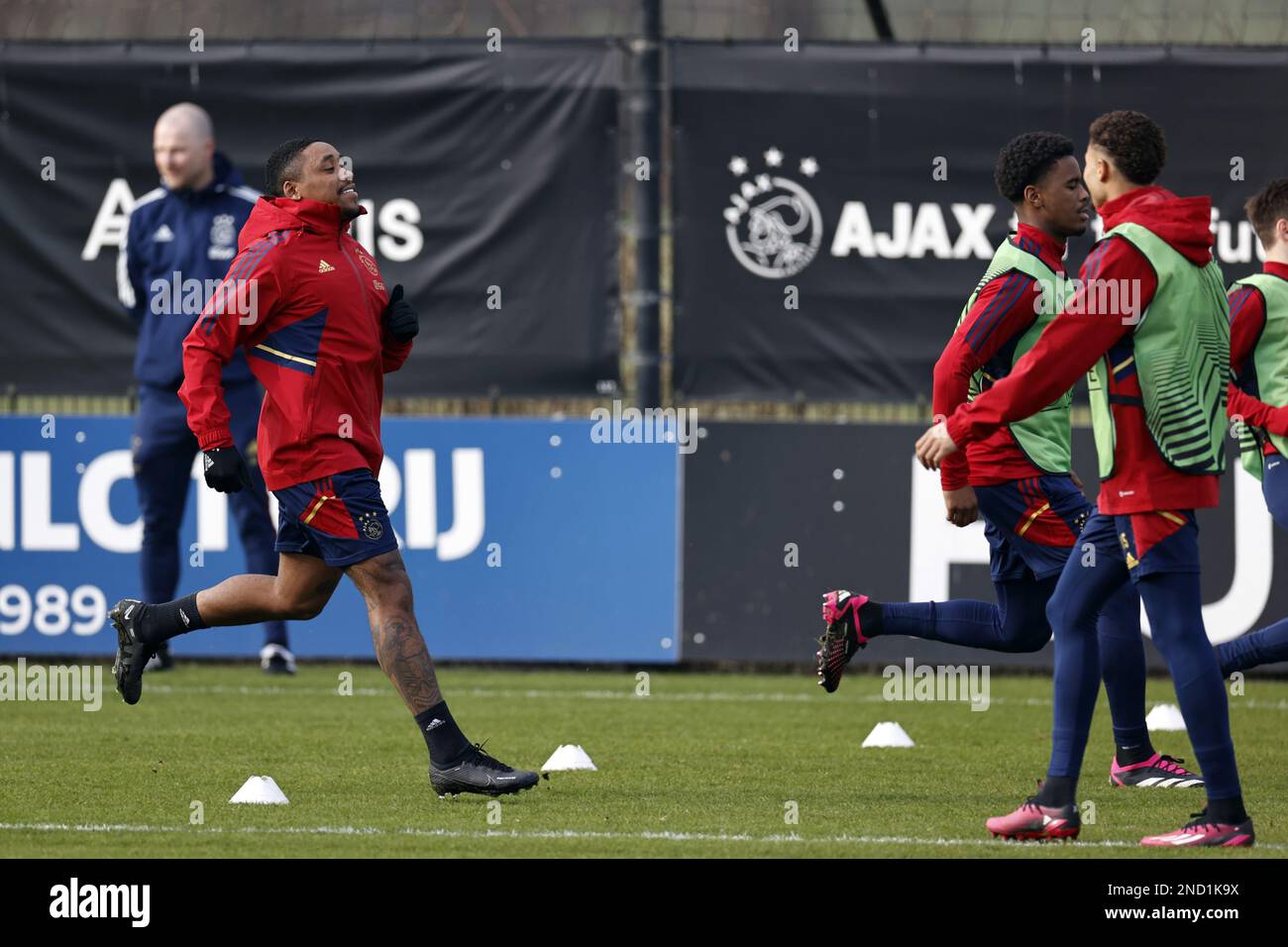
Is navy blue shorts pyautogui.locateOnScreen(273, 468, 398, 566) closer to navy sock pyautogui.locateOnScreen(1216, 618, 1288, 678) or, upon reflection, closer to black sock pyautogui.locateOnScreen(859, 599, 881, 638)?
black sock pyautogui.locateOnScreen(859, 599, 881, 638)

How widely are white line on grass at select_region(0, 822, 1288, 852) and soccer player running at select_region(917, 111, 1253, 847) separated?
1.72 feet

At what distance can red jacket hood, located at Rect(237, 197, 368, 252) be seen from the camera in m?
7.57

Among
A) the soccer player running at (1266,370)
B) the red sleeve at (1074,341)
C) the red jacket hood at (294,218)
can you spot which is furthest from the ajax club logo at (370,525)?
the soccer player running at (1266,370)

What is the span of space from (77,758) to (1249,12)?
26.3ft

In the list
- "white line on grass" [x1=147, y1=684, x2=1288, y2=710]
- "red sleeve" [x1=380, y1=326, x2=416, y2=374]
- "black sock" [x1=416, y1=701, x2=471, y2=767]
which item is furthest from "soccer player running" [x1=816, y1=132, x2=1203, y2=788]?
"white line on grass" [x1=147, y1=684, x2=1288, y2=710]

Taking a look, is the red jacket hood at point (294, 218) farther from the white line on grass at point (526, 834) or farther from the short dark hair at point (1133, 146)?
the short dark hair at point (1133, 146)

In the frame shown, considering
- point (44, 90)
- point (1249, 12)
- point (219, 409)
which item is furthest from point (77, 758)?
point (1249, 12)

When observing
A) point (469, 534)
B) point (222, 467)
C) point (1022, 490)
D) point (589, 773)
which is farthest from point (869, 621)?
point (469, 534)

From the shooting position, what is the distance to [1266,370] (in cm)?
823

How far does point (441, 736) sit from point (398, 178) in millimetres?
5956

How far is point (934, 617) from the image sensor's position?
786 cm

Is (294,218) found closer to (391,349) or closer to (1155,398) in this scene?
(391,349)

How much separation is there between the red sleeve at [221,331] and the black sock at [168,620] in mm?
805

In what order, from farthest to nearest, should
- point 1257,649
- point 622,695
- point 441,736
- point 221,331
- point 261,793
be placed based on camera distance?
point 622,695 → point 1257,649 → point 221,331 → point 441,736 → point 261,793
